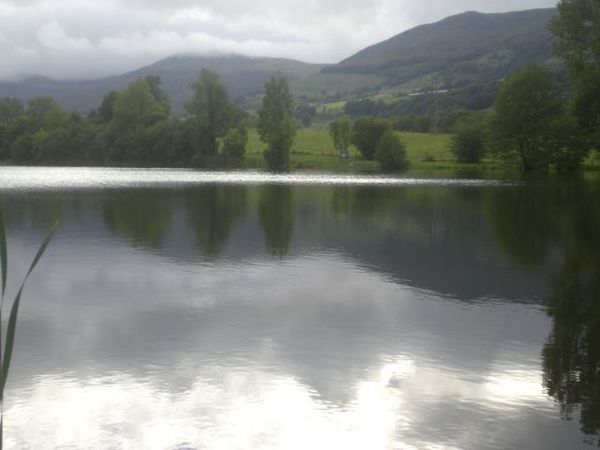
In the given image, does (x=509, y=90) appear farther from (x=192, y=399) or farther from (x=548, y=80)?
(x=192, y=399)

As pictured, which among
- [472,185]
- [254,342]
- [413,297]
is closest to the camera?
[254,342]

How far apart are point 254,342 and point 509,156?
263 feet

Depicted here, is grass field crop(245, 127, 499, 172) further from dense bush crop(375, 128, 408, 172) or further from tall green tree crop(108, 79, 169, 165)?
tall green tree crop(108, 79, 169, 165)

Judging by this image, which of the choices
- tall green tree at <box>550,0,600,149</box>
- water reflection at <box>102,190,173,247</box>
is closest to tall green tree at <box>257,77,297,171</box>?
tall green tree at <box>550,0,600,149</box>

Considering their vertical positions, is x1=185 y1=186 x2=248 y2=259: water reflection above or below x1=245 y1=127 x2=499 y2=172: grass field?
below

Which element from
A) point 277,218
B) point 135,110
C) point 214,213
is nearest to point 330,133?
point 135,110

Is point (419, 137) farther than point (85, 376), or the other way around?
point (419, 137)

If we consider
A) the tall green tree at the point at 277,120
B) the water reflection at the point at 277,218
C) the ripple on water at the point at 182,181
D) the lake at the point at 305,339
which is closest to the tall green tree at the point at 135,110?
the tall green tree at the point at 277,120

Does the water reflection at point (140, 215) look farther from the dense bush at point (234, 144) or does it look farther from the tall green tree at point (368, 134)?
the tall green tree at point (368, 134)

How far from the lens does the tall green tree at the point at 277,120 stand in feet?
324

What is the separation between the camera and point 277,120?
103562 mm

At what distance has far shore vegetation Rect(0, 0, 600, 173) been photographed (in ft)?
247

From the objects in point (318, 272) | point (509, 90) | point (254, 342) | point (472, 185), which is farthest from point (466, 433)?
point (509, 90)

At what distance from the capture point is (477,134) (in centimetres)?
9769
